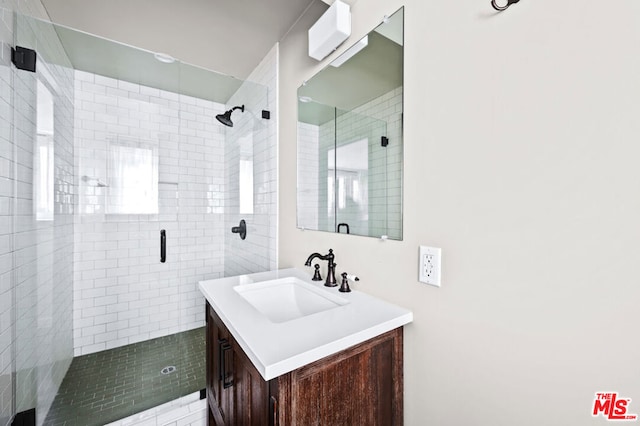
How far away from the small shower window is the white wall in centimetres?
219

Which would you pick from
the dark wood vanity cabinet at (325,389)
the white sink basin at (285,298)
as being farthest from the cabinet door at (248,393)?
the white sink basin at (285,298)

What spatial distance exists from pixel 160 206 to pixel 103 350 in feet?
3.98

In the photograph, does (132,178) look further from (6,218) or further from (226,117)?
(6,218)

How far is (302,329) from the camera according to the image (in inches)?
32.9

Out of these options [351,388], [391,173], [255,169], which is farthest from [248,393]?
[255,169]

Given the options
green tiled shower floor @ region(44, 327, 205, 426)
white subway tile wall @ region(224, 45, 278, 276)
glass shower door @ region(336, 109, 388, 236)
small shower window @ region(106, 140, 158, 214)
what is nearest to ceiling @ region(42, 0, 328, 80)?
white subway tile wall @ region(224, 45, 278, 276)

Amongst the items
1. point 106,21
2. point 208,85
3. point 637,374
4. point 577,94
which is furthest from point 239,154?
point 637,374

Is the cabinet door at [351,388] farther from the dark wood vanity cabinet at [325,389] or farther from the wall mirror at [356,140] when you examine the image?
the wall mirror at [356,140]

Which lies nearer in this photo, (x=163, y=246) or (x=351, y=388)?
(x=351, y=388)

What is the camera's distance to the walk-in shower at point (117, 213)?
144cm

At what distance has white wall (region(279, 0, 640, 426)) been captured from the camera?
0.56 metres

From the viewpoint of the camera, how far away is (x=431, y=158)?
0.91 m

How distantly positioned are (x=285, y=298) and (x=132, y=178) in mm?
1824

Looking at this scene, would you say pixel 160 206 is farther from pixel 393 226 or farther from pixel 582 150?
pixel 582 150
